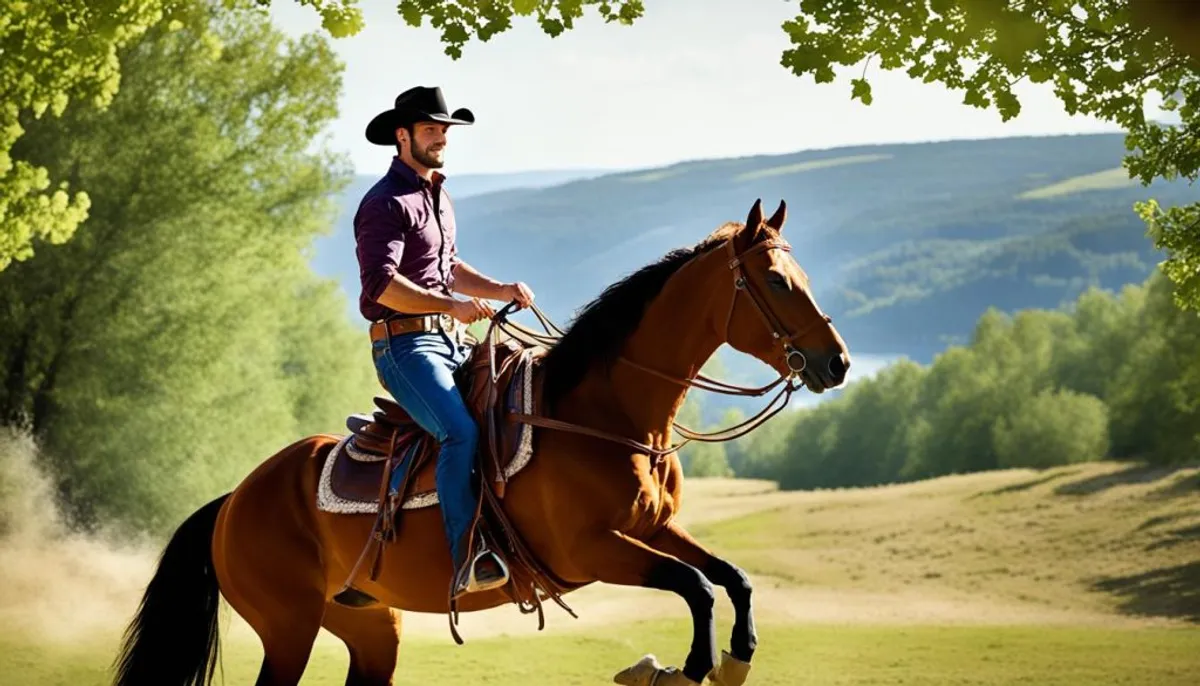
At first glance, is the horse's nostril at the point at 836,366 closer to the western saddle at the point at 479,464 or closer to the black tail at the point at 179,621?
the western saddle at the point at 479,464

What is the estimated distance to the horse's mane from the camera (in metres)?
7.41

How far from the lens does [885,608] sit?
30656 mm

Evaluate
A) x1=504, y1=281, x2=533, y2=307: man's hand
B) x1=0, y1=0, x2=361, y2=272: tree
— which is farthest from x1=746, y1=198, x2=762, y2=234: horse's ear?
x1=0, y1=0, x2=361, y2=272: tree

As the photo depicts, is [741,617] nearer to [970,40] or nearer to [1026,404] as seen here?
[970,40]

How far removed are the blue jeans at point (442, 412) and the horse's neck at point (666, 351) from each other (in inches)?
35.0

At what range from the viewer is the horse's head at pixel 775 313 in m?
6.68

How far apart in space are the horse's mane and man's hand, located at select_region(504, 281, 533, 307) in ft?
0.93

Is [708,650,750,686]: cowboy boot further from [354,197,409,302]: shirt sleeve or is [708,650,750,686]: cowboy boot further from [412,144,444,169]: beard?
[412,144,444,169]: beard

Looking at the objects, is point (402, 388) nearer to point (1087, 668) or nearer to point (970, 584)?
point (1087, 668)

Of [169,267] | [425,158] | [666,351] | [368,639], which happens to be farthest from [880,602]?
[425,158]

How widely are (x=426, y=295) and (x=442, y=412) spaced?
0.65 m

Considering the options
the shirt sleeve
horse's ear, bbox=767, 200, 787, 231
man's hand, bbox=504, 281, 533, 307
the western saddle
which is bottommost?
the western saddle

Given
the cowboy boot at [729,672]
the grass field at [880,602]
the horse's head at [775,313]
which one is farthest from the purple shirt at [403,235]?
the grass field at [880,602]

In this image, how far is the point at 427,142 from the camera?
7.88 m
